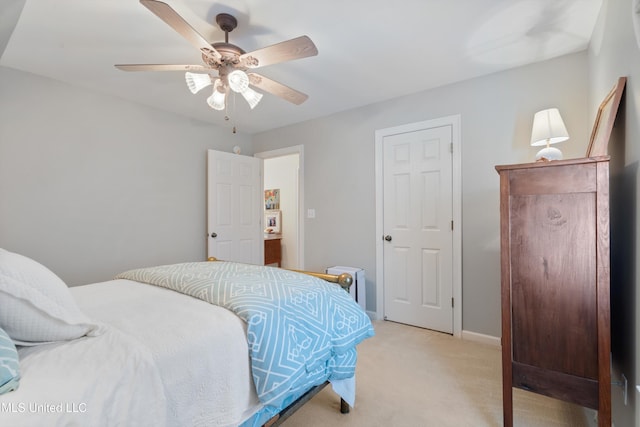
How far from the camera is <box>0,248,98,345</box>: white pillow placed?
0.88m

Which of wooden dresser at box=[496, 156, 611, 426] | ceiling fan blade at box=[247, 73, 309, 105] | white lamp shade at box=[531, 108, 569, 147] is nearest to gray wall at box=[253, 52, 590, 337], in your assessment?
white lamp shade at box=[531, 108, 569, 147]

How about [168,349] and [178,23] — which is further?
[178,23]

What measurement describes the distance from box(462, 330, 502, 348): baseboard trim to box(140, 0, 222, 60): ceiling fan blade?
298cm

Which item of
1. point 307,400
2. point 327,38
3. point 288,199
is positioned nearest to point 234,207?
point 288,199

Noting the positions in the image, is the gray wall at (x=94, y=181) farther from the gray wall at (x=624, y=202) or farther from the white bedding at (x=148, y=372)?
the gray wall at (x=624, y=202)

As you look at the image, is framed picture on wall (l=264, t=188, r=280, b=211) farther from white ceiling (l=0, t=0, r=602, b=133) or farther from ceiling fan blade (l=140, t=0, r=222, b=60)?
ceiling fan blade (l=140, t=0, r=222, b=60)

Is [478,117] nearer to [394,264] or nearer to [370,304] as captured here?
[394,264]

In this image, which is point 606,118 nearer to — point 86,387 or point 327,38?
point 327,38

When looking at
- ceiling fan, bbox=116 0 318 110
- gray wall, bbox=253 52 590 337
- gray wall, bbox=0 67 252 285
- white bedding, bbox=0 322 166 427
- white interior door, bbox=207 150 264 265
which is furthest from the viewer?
white interior door, bbox=207 150 264 265

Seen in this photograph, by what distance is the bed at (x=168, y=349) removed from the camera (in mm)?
786

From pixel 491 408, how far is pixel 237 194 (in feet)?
11.1

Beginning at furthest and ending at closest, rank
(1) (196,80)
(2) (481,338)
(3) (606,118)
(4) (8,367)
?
(2) (481,338) → (1) (196,80) → (3) (606,118) → (4) (8,367)

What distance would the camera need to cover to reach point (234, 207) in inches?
157

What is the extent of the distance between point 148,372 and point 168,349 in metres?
0.09
